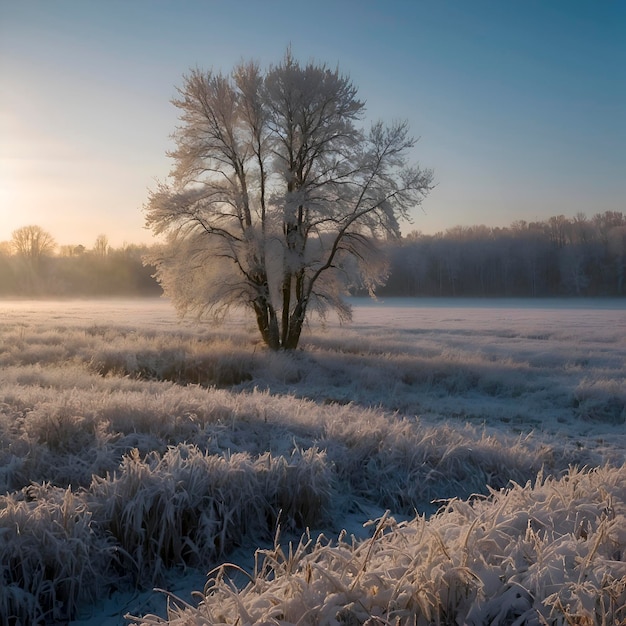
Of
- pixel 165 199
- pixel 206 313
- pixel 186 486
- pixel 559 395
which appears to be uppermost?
pixel 165 199

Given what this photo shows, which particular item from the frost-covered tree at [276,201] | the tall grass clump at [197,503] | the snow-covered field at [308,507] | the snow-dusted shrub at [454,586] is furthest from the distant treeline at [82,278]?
the snow-dusted shrub at [454,586]

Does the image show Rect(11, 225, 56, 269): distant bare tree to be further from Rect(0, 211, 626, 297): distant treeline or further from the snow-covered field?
the snow-covered field

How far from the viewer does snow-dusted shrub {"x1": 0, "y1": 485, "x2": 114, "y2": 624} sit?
365 centimetres

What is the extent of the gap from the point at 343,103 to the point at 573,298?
60091 mm

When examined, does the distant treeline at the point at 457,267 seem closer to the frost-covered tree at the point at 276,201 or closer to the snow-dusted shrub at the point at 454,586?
the frost-covered tree at the point at 276,201

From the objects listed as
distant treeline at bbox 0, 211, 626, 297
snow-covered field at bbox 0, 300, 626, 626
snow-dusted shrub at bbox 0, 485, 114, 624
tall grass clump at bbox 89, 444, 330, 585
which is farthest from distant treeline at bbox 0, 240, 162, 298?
snow-dusted shrub at bbox 0, 485, 114, 624

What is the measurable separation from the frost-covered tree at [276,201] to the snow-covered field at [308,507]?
5.61 m

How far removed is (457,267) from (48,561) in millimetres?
79089

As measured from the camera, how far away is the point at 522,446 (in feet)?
25.2

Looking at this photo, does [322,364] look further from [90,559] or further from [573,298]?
[573,298]

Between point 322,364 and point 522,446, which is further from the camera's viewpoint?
point 322,364

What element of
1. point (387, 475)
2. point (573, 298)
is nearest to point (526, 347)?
point (387, 475)

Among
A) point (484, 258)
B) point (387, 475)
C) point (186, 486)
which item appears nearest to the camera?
point (186, 486)

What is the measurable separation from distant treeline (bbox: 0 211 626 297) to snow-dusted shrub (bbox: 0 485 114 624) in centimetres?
6777
